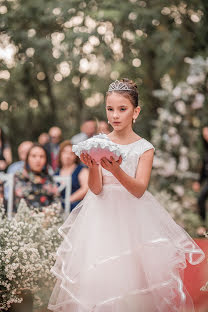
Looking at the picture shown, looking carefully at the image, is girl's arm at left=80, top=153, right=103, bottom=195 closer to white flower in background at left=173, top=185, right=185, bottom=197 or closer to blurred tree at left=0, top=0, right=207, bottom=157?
blurred tree at left=0, top=0, right=207, bottom=157

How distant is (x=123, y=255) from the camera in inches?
112

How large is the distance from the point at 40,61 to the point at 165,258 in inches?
271

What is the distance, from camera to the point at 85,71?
38.4ft

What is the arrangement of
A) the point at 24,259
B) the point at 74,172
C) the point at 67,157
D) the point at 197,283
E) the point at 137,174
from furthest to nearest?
the point at 67,157, the point at 74,172, the point at 197,283, the point at 24,259, the point at 137,174

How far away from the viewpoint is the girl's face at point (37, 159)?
580 centimetres

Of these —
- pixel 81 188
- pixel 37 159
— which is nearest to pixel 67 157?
pixel 81 188

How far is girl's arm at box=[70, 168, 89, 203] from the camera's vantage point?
617cm

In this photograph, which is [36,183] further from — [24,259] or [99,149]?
[99,149]

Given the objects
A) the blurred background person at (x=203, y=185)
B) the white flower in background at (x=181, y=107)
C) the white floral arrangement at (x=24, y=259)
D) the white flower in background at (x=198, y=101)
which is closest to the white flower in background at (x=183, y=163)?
the blurred background person at (x=203, y=185)

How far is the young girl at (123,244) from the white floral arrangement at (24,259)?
0.49 metres

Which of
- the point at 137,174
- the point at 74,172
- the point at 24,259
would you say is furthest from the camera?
the point at 74,172

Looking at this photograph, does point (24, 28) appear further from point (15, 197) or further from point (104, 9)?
point (15, 197)

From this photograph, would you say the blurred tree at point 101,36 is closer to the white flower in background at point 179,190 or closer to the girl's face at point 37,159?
Result: the white flower in background at point 179,190

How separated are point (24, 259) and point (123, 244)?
104 cm
